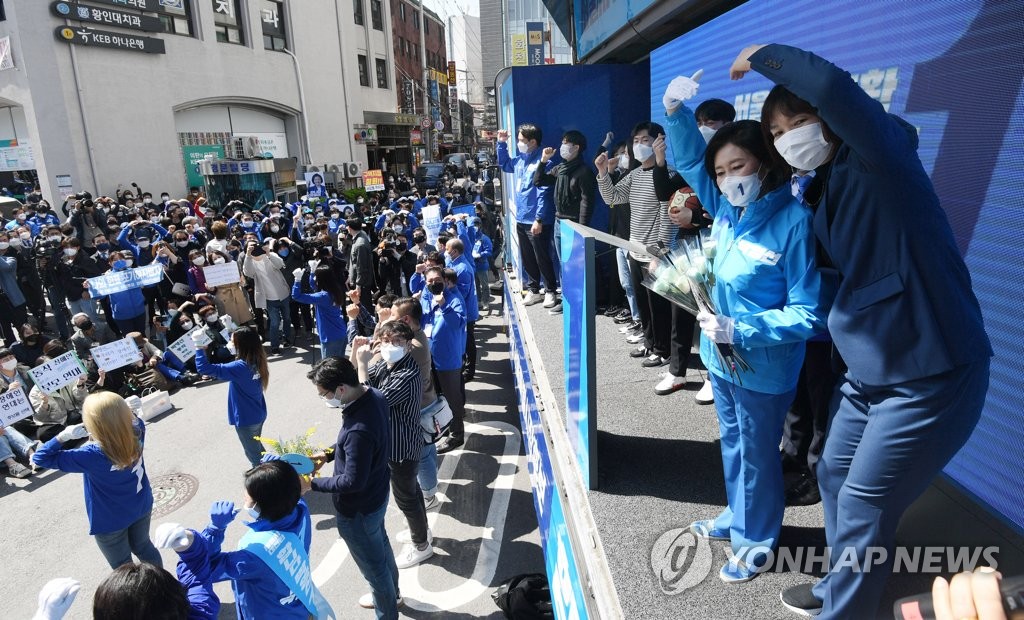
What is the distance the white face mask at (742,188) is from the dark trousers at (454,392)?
4114mm

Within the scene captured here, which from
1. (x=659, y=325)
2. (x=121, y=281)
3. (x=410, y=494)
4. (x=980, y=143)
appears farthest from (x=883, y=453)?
(x=121, y=281)

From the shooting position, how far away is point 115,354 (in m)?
7.36

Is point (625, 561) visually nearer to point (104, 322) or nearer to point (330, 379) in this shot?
point (330, 379)

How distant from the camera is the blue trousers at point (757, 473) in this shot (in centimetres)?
209

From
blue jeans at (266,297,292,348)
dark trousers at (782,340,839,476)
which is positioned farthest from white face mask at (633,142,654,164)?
blue jeans at (266,297,292,348)

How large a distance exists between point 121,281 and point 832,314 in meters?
9.53

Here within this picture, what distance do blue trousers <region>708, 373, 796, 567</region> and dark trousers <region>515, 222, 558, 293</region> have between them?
3962mm

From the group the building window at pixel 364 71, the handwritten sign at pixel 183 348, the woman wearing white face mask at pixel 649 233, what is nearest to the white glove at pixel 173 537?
the woman wearing white face mask at pixel 649 233

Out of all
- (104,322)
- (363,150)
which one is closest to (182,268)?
(104,322)

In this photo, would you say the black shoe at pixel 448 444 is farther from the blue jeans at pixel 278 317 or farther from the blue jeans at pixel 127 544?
the blue jeans at pixel 278 317

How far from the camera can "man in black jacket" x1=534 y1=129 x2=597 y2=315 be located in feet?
18.4

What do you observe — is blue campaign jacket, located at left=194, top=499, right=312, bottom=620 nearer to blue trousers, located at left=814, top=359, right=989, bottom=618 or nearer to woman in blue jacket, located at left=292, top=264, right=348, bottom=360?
blue trousers, located at left=814, top=359, right=989, bottom=618

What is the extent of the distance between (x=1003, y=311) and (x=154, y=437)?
7.76m

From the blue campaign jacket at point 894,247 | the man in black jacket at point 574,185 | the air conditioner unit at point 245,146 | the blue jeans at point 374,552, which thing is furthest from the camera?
the air conditioner unit at point 245,146
